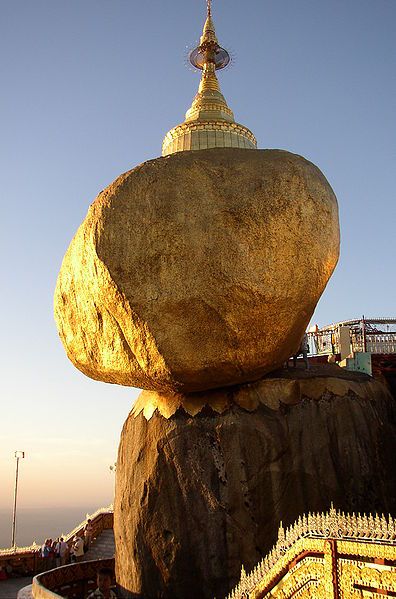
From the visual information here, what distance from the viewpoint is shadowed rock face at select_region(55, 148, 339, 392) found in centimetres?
1155

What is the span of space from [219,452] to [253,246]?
423 cm

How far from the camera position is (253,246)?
11.6 meters

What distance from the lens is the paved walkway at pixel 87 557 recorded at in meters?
17.0

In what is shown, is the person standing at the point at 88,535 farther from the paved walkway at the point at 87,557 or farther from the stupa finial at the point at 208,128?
the stupa finial at the point at 208,128

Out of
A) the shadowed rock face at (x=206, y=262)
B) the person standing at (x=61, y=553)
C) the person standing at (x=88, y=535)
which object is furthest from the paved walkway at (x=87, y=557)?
the shadowed rock face at (x=206, y=262)

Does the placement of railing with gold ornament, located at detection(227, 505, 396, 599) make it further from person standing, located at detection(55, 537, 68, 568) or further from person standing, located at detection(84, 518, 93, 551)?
person standing, located at detection(84, 518, 93, 551)

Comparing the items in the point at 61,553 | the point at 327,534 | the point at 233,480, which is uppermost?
the point at 233,480

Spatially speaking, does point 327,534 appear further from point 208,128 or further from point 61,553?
point 208,128

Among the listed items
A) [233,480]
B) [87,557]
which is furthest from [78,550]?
[233,480]

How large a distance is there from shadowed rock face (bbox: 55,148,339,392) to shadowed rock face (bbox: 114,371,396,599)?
3.58ft

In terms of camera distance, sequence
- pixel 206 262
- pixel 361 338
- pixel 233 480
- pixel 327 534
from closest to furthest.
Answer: pixel 327 534 < pixel 206 262 < pixel 233 480 < pixel 361 338

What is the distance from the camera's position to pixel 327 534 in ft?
27.9

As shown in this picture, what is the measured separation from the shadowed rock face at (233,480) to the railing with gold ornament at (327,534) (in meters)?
1.76

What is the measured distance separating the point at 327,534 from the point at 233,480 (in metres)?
3.72
